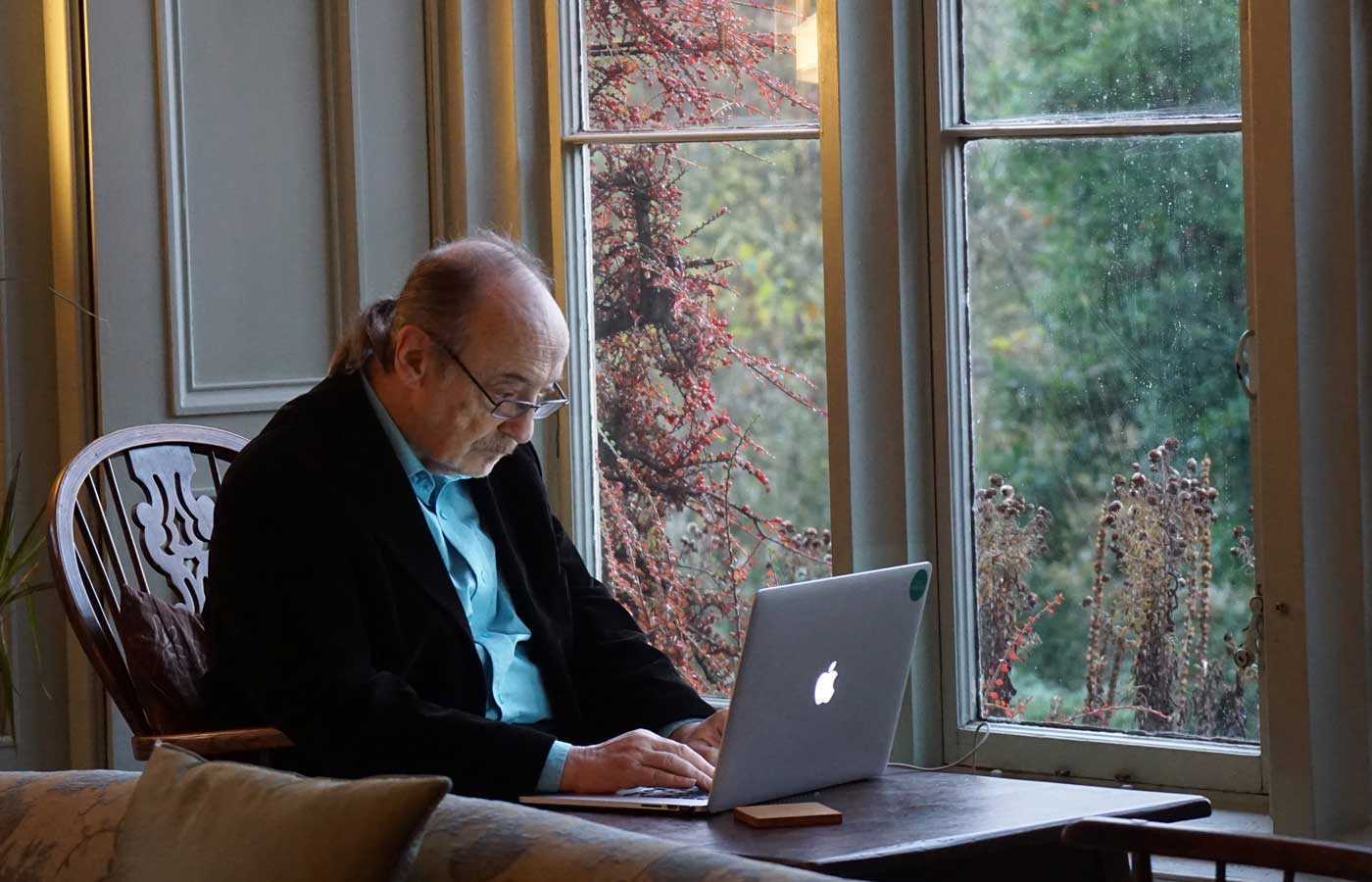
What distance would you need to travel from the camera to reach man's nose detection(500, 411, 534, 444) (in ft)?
8.48

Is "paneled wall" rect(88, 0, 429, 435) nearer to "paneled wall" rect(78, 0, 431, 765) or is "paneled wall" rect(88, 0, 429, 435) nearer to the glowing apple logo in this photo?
"paneled wall" rect(78, 0, 431, 765)

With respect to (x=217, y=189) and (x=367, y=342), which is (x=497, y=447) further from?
(x=217, y=189)

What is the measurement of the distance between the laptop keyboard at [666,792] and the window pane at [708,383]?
4.02 feet

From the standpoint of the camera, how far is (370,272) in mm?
3672

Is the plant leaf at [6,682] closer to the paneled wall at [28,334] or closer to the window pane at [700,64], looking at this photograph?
the paneled wall at [28,334]

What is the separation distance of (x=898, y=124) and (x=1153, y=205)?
1.55 ft

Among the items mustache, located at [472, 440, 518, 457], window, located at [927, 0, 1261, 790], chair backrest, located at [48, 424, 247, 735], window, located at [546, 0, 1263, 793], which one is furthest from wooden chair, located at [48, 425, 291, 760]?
window, located at [927, 0, 1261, 790]

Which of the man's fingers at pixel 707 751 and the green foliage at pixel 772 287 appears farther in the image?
the green foliage at pixel 772 287

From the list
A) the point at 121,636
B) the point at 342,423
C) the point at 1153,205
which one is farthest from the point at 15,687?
the point at 1153,205

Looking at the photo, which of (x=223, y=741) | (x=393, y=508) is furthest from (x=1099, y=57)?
(x=223, y=741)

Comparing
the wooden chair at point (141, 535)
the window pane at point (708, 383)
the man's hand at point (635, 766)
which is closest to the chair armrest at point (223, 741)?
the wooden chair at point (141, 535)

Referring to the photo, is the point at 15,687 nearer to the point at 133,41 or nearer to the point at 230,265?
the point at 230,265

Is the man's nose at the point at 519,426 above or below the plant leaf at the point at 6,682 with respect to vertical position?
above

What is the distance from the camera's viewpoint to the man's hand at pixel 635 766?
2.19 meters
